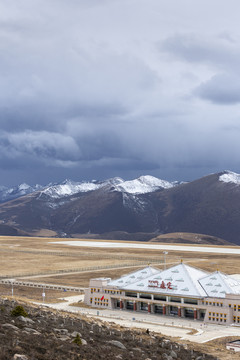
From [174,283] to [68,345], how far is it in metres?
56.8

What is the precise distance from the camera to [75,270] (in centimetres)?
16400

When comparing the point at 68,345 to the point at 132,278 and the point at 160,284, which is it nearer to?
the point at 160,284

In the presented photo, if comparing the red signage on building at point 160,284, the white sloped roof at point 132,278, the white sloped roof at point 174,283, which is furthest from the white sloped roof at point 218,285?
the white sloped roof at point 132,278

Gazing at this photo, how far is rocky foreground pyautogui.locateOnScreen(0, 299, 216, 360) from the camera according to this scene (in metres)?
40.5

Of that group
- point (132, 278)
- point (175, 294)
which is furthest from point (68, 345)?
point (132, 278)

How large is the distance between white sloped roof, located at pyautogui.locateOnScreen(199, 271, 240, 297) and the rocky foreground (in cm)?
3234

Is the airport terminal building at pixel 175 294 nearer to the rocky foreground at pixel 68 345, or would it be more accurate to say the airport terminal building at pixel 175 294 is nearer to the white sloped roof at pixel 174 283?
the white sloped roof at pixel 174 283

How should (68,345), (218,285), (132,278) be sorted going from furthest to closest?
(132,278), (218,285), (68,345)

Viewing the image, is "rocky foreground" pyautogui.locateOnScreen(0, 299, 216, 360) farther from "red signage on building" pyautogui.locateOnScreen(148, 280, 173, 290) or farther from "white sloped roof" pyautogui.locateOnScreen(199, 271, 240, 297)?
"red signage on building" pyautogui.locateOnScreen(148, 280, 173, 290)

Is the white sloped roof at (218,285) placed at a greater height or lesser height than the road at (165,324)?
greater

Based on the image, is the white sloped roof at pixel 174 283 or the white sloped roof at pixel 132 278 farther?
the white sloped roof at pixel 132 278

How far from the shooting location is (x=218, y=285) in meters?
97.1

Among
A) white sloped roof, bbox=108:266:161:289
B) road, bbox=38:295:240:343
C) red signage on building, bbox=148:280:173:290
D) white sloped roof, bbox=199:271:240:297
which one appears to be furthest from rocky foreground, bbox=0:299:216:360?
white sloped roof, bbox=108:266:161:289

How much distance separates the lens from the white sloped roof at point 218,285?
9475 cm
